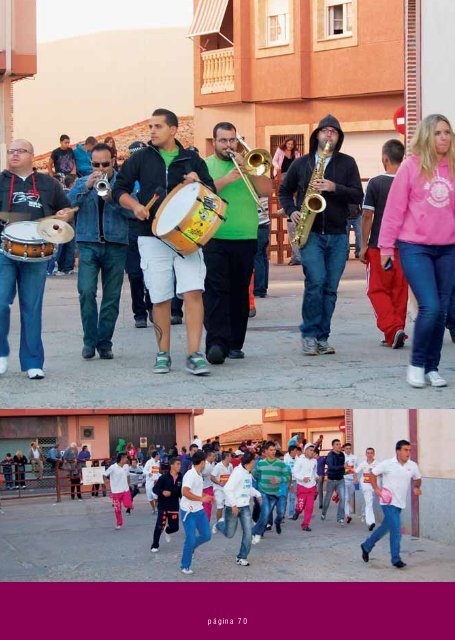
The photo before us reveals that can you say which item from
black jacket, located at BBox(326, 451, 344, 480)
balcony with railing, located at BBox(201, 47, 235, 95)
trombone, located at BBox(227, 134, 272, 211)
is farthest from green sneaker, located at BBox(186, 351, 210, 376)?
balcony with railing, located at BBox(201, 47, 235, 95)

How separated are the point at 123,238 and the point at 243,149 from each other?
A: 1067 mm

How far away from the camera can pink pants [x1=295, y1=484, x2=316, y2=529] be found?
486 inches

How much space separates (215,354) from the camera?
9.47m

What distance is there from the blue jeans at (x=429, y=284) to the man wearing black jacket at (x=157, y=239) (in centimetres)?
140

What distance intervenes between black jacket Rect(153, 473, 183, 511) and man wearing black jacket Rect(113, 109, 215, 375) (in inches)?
132

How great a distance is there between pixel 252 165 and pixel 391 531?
2736mm

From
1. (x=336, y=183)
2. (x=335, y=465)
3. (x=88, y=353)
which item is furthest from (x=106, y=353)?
(x=335, y=465)

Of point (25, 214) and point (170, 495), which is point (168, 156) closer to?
point (25, 214)

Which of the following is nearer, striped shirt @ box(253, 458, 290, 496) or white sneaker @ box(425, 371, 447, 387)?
white sneaker @ box(425, 371, 447, 387)

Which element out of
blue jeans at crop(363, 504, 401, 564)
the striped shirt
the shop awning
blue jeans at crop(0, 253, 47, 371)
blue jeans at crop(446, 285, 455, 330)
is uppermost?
the shop awning

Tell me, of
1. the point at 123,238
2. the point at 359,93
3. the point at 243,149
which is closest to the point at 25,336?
the point at 123,238

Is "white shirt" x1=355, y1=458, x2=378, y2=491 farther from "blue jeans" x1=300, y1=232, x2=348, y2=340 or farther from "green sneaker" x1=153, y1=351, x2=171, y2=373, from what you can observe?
"green sneaker" x1=153, y1=351, x2=171, y2=373

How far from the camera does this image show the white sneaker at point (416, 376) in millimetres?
8516

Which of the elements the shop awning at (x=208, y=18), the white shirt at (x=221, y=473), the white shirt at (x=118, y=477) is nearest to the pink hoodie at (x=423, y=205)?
the white shirt at (x=221, y=473)
